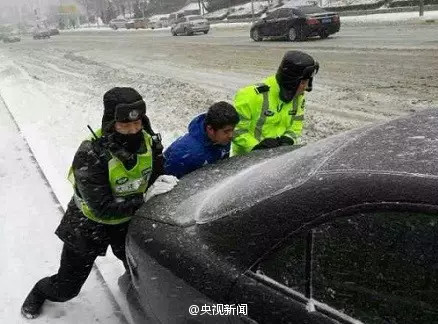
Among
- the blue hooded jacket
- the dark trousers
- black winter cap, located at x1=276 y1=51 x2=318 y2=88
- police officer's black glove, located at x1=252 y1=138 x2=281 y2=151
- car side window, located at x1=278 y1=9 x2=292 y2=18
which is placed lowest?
the dark trousers

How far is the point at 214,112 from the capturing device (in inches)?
125

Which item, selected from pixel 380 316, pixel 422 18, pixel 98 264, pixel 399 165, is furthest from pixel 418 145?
pixel 422 18

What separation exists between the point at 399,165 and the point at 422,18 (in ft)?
71.4

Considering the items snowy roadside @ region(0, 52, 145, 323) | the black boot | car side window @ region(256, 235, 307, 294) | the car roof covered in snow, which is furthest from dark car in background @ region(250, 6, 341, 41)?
car side window @ region(256, 235, 307, 294)

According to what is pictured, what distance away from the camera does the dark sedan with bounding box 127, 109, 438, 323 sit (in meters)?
1.49

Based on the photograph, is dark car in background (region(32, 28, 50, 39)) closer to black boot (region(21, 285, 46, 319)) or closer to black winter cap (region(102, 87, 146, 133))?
black boot (region(21, 285, 46, 319))

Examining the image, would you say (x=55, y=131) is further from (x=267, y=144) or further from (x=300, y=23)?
(x=300, y=23)

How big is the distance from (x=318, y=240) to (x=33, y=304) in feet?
7.81

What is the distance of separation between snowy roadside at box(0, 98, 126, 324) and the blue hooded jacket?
3.44 feet

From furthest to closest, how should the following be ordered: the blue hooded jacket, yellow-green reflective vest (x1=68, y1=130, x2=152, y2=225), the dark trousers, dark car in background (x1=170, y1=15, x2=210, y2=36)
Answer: dark car in background (x1=170, y1=15, x2=210, y2=36)
the blue hooded jacket
the dark trousers
yellow-green reflective vest (x1=68, y1=130, x2=152, y2=225)

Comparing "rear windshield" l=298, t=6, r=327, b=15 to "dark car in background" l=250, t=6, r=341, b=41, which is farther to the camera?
"rear windshield" l=298, t=6, r=327, b=15

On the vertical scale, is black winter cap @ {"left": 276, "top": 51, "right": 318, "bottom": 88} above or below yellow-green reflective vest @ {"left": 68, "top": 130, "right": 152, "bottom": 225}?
above

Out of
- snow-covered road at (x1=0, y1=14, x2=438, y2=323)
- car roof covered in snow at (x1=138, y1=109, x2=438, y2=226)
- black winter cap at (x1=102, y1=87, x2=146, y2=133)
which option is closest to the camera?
car roof covered in snow at (x1=138, y1=109, x2=438, y2=226)

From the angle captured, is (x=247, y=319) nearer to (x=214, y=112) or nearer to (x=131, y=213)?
(x=131, y=213)
